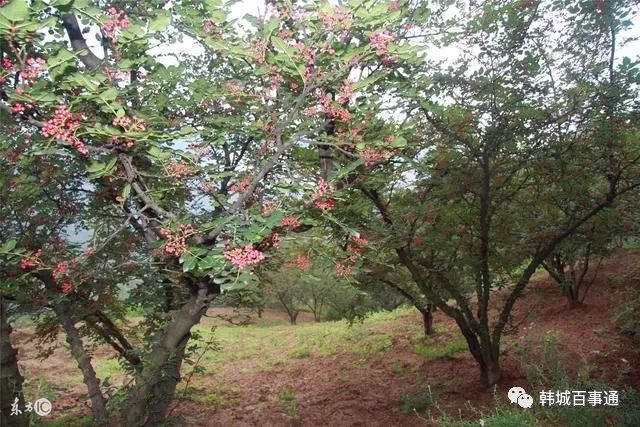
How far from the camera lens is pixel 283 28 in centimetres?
321

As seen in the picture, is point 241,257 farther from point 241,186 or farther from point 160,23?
point 160,23

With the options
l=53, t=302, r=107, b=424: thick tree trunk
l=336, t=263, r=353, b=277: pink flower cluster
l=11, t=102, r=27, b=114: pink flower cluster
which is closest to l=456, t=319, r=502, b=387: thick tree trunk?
l=336, t=263, r=353, b=277: pink flower cluster

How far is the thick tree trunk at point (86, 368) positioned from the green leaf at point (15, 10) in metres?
3.67

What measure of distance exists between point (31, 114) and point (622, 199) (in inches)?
290

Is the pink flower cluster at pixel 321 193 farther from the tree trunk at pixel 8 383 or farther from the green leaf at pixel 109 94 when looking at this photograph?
the tree trunk at pixel 8 383

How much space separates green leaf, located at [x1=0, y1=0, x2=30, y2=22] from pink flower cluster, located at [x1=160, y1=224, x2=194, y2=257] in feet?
4.29

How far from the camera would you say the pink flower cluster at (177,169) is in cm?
284

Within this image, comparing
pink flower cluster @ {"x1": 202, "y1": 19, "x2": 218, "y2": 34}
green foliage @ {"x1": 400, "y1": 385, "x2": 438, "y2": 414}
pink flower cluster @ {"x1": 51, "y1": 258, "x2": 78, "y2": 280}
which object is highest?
pink flower cluster @ {"x1": 202, "y1": 19, "x2": 218, "y2": 34}

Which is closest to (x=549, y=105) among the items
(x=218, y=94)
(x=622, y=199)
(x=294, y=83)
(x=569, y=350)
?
(x=622, y=199)

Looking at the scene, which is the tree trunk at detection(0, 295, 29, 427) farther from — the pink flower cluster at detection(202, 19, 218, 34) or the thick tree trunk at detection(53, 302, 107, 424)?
the pink flower cluster at detection(202, 19, 218, 34)

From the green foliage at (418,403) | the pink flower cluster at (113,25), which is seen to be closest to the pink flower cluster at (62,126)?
the pink flower cluster at (113,25)

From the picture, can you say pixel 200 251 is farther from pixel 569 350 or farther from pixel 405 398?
pixel 569 350

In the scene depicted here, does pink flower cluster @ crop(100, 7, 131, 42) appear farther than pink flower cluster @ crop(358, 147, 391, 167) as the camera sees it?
No

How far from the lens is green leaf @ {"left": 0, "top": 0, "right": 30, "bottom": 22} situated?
1.75 meters
